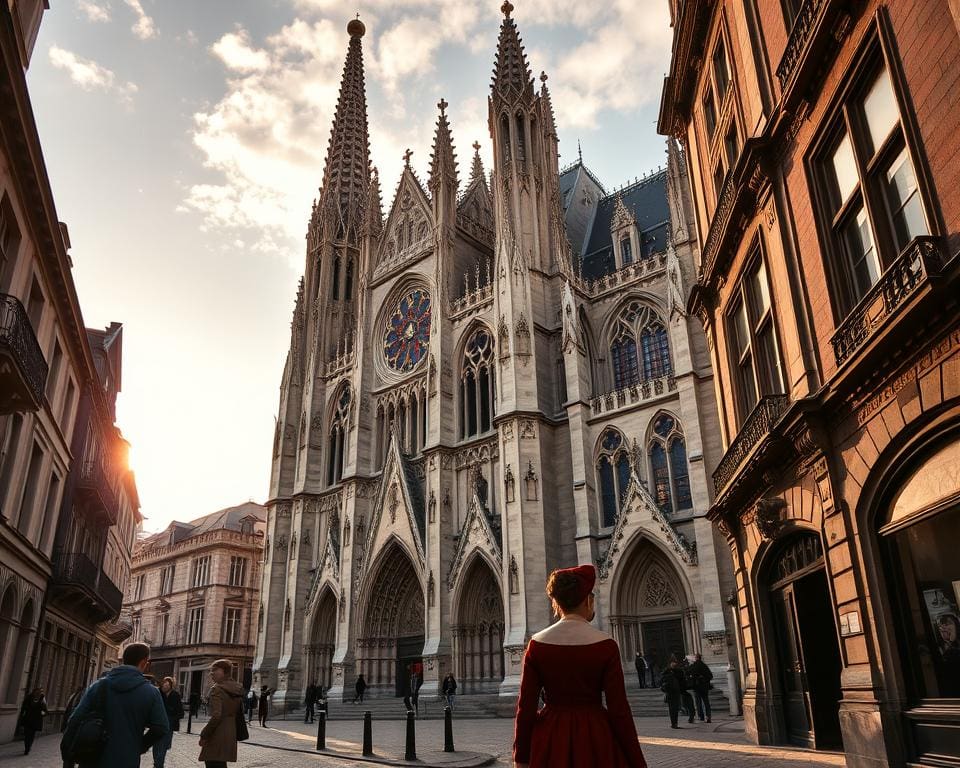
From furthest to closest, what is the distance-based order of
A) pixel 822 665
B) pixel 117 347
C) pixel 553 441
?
pixel 117 347 < pixel 553 441 < pixel 822 665

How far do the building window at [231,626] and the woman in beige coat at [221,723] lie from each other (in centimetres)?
5095

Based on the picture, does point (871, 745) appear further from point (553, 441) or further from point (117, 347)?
point (117, 347)

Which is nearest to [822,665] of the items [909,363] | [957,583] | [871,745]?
[871,745]

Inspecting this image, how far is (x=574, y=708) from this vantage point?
12.9 ft

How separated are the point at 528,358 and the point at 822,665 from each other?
20.3m

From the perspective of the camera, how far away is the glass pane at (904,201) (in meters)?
7.73

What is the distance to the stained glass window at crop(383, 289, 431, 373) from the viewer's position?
38344mm

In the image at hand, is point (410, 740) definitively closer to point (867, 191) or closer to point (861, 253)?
point (861, 253)

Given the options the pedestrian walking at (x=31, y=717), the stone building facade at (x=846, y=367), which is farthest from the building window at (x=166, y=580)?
the stone building facade at (x=846, y=367)

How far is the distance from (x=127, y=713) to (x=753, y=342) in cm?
1095

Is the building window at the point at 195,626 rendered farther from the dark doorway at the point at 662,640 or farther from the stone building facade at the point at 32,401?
the dark doorway at the point at 662,640

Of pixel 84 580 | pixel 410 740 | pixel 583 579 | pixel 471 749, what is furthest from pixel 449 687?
pixel 583 579

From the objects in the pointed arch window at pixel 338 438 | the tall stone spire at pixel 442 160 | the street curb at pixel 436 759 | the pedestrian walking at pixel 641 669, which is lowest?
the street curb at pixel 436 759

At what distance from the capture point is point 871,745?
798 centimetres
